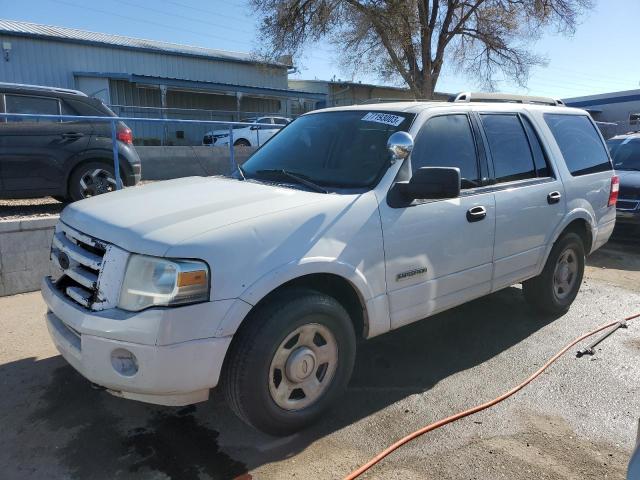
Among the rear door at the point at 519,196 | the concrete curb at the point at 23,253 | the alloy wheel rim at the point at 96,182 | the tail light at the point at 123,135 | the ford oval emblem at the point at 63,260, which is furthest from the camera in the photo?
the tail light at the point at 123,135

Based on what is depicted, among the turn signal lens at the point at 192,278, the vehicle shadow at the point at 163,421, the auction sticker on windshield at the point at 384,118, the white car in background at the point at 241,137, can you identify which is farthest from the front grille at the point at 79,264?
the white car in background at the point at 241,137

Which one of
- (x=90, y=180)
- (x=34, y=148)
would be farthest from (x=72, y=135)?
(x=90, y=180)

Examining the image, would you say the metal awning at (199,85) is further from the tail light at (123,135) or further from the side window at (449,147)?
the side window at (449,147)

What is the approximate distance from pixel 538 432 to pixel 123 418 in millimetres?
2509

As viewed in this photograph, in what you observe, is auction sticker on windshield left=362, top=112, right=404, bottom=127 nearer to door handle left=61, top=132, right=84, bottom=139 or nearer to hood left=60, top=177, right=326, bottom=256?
hood left=60, top=177, right=326, bottom=256

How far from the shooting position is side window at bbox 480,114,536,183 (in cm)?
412

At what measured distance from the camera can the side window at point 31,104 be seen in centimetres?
685

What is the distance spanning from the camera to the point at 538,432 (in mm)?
3088

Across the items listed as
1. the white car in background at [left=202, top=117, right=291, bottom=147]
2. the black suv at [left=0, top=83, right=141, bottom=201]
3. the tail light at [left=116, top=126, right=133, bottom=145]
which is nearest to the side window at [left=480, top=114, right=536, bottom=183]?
the black suv at [left=0, top=83, right=141, bottom=201]

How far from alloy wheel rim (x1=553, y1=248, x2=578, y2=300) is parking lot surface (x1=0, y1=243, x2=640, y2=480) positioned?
60 cm

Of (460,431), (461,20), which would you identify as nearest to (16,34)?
(461,20)

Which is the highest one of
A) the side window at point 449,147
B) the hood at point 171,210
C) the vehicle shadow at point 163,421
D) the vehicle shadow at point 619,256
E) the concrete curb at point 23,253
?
the side window at point 449,147

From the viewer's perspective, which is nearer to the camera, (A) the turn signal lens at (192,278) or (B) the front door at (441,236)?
(A) the turn signal lens at (192,278)

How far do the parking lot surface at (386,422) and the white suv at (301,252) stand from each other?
0.32 metres
